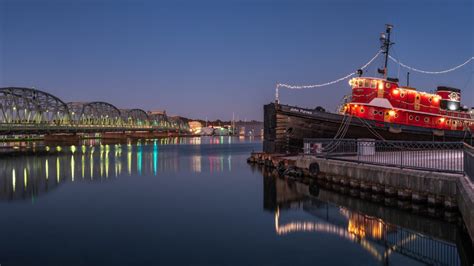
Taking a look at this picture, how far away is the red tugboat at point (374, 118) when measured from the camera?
3647cm

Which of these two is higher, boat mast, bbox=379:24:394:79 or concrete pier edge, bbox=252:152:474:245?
boat mast, bbox=379:24:394:79

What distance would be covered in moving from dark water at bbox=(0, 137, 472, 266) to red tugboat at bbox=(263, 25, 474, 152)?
974cm

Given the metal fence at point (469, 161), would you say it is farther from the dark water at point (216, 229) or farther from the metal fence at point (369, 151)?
the metal fence at point (369, 151)

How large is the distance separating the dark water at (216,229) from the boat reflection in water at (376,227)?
40mm

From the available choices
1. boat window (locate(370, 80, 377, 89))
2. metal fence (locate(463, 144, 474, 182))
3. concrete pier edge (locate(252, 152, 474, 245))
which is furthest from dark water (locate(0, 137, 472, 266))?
boat window (locate(370, 80, 377, 89))

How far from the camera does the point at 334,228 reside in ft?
54.8

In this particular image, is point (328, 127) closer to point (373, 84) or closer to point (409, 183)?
Result: point (373, 84)

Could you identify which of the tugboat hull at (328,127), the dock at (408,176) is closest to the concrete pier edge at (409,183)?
the dock at (408,176)

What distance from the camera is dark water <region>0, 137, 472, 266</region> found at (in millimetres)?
12961

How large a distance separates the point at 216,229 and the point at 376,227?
23.4 feet

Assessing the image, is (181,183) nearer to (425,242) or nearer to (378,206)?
(378,206)

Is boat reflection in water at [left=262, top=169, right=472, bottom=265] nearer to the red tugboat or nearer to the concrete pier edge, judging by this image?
the concrete pier edge

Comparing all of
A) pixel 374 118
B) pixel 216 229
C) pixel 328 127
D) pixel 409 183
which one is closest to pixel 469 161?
pixel 409 183

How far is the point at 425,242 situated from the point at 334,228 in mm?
3766
